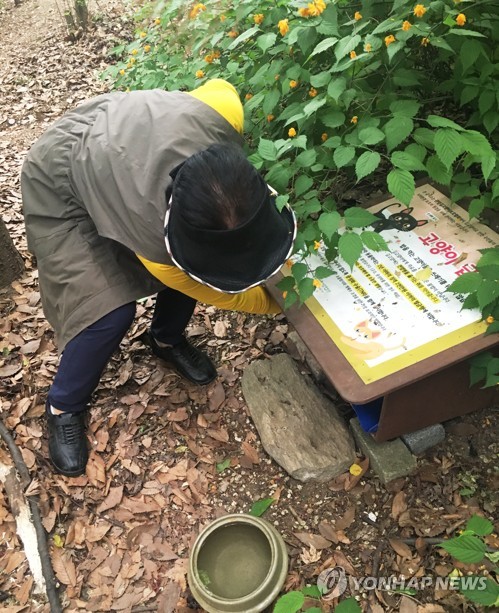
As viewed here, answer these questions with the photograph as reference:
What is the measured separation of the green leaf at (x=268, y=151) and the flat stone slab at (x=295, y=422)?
3.97 feet

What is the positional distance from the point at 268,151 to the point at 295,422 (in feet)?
4.31

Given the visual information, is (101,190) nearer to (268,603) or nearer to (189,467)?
(189,467)

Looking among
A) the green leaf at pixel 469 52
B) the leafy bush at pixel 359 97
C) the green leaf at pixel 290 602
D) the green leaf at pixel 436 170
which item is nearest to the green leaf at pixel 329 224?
the leafy bush at pixel 359 97

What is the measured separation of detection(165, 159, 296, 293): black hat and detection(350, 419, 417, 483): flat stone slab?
3.67ft

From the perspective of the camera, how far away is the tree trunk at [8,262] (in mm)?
3250

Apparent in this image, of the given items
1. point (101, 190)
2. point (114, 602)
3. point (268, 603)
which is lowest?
point (114, 602)

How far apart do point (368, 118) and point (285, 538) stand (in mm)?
1802

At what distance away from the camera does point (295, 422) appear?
2.53m

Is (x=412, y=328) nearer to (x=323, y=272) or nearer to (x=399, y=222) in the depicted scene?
(x=323, y=272)

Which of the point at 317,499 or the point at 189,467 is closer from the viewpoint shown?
the point at 317,499

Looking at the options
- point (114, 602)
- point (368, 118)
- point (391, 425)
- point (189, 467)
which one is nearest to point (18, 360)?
point (189, 467)

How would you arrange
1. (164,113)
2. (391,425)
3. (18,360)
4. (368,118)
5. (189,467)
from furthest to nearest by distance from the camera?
(18,360) < (189,467) < (391,425) < (368,118) < (164,113)

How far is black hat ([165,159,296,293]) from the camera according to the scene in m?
1.50

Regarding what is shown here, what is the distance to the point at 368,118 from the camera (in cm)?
202
